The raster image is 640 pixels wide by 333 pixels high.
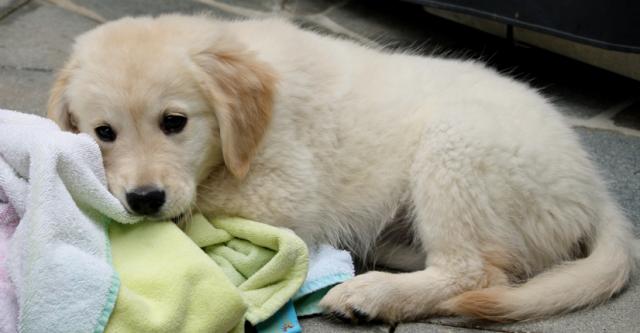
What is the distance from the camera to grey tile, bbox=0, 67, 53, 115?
3.92 m

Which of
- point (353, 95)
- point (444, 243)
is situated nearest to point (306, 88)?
point (353, 95)

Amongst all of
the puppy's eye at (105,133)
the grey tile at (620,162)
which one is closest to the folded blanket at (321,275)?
the puppy's eye at (105,133)

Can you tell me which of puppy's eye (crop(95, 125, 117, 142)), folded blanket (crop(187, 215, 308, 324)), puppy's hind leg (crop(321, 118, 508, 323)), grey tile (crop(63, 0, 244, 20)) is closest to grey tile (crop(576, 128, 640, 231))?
puppy's hind leg (crop(321, 118, 508, 323))

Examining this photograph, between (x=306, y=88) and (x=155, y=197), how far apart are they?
72 cm

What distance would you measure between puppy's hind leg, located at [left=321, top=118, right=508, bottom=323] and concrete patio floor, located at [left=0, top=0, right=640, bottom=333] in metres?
0.07

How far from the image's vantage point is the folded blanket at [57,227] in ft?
6.70

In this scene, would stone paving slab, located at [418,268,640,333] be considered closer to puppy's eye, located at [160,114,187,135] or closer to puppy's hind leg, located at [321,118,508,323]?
puppy's hind leg, located at [321,118,508,323]

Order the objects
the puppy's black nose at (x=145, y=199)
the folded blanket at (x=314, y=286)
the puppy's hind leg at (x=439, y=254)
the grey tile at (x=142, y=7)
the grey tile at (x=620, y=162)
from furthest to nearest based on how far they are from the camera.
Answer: the grey tile at (x=142, y=7) < the grey tile at (x=620, y=162) < the puppy's hind leg at (x=439, y=254) < the folded blanket at (x=314, y=286) < the puppy's black nose at (x=145, y=199)

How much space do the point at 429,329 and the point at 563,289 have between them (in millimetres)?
429

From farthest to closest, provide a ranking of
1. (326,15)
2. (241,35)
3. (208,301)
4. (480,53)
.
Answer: (326,15)
(480,53)
(241,35)
(208,301)

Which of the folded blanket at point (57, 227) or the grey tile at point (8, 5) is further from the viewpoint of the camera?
the grey tile at point (8, 5)

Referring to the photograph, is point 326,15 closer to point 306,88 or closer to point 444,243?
point 306,88

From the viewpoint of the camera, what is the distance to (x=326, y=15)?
18.0 ft

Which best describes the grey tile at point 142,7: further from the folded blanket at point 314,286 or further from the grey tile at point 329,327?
the grey tile at point 329,327
